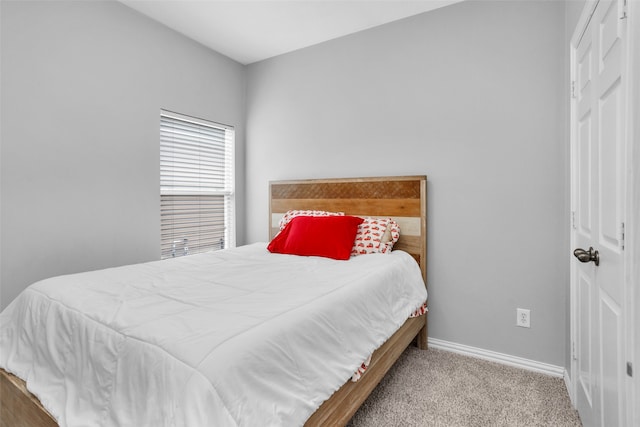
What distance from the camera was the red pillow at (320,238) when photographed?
2.35 m

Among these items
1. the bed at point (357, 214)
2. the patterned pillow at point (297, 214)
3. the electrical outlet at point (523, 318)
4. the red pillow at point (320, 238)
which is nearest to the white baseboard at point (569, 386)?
the electrical outlet at point (523, 318)

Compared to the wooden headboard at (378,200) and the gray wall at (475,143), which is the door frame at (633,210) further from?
the wooden headboard at (378,200)

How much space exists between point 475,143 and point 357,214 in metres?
1.04

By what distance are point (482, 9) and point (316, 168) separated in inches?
69.6

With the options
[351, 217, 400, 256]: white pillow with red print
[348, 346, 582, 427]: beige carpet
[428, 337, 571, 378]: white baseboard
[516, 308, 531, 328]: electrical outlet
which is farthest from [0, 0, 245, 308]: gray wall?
[516, 308, 531, 328]: electrical outlet

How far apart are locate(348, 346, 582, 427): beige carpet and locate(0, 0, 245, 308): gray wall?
214cm

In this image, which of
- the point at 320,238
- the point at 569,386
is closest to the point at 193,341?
the point at 320,238

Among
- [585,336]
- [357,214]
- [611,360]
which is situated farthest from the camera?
[357,214]

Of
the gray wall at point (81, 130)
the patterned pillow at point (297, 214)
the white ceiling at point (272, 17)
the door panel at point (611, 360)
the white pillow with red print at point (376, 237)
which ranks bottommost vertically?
the door panel at point (611, 360)

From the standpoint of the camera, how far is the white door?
1067 mm

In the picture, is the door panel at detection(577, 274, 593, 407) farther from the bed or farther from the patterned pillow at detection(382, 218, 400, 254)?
the patterned pillow at detection(382, 218, 400, 254)

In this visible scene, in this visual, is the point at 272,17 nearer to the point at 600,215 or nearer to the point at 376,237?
the point at 376,237

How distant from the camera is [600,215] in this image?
1297 millimetres

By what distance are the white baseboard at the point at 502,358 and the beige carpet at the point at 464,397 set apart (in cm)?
Result: 5
